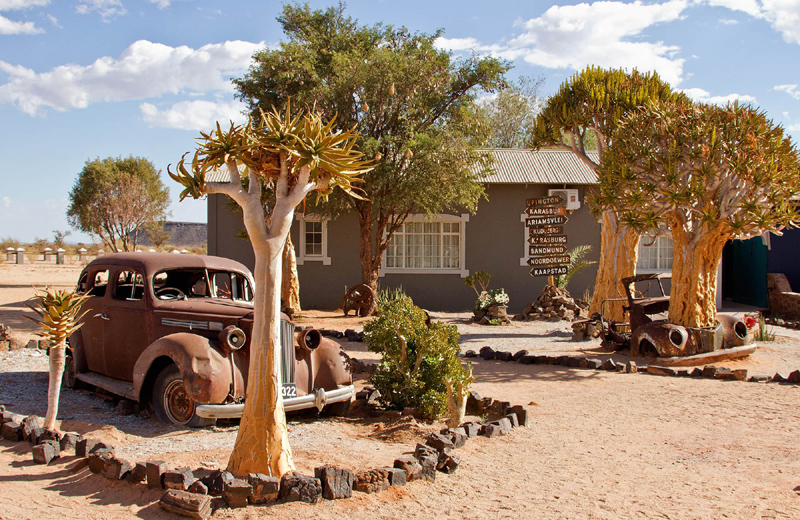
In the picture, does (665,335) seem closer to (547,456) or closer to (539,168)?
(547,456)

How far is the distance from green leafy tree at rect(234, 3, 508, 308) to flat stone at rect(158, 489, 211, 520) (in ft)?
35.7

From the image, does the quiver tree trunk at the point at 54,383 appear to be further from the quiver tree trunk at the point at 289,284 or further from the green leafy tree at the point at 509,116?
the green leafy tree at the point at 509,116

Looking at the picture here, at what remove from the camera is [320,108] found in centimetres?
1480

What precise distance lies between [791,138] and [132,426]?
10.2 meters

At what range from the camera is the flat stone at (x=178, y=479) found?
4219 mm

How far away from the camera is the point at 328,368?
6691 millimetres

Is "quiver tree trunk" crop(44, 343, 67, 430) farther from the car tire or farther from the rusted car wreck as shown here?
the rusted car wreck

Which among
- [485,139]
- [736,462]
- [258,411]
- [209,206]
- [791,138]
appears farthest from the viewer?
[209,206]

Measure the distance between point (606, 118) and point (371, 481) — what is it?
10.1m

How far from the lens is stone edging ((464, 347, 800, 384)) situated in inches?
Answer: 346

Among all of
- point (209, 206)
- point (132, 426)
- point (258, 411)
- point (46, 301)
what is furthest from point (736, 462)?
point (209, 206)

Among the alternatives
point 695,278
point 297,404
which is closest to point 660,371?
point 695,278

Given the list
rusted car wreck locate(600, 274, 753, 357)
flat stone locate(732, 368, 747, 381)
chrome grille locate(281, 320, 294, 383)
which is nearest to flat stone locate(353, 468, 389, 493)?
chrome grille locate(281, 320, 294, 383)

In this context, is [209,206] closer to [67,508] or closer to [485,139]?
[485,139]
